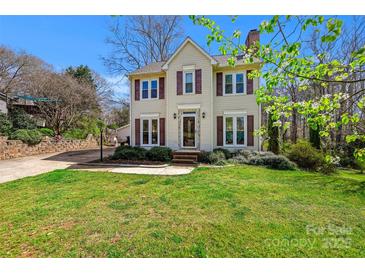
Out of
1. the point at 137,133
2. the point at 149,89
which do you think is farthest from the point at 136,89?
the point at 137,133

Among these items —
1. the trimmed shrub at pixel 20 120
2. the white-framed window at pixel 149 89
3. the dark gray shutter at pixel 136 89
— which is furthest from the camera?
the trimmed shrub at pixel 20 120

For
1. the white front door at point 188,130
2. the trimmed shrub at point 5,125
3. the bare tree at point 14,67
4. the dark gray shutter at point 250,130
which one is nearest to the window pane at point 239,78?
the dark gray shutter at point 250,130

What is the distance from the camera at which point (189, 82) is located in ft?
38.9

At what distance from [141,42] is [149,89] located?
46.1ft

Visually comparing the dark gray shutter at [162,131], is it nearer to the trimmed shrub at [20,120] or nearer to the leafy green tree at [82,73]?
the trimmed shrub at [20,120]

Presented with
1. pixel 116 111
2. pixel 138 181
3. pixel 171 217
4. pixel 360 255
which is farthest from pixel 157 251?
pixel 116 111

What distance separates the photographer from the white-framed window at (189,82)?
11.7 m

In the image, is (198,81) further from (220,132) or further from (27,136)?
(27,136)

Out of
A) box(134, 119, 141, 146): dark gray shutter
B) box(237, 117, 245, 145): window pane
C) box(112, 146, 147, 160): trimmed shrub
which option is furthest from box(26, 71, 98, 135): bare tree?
box(237, 117, 245, 145): window pane

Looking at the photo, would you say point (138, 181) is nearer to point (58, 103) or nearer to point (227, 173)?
point (227, 173)

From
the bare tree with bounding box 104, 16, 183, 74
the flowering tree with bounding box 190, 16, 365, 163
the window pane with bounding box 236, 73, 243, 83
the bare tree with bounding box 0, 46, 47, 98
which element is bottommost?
the flowering tree with bounding box 190, 16, 365, 163

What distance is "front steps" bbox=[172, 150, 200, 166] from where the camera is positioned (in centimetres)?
1034

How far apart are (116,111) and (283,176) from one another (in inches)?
1144

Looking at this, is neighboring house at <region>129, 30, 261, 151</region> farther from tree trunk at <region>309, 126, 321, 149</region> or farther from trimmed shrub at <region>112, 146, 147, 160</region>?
tree trunk at <region>309, 126, 321, 149</region>
